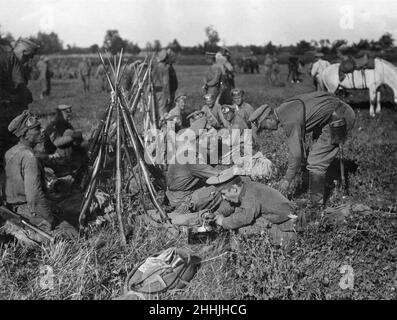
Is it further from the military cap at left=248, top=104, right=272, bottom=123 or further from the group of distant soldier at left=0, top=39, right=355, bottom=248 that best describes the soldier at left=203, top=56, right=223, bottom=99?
the military cap at left=248, top=104, right=272, bottom=123

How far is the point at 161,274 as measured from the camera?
4.23 metres

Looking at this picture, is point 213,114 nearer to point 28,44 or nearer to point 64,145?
point 64,145

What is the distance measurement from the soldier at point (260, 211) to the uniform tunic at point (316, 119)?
1112 millimetres

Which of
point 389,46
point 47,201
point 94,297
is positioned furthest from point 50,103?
point 389,46

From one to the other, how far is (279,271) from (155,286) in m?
1.25

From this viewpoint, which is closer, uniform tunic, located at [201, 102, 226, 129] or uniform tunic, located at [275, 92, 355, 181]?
uniform tunic, located at [275, 92, 355, 181]

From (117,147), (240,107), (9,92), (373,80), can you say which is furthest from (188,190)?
(373,80)

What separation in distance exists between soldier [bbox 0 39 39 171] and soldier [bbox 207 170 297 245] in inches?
165

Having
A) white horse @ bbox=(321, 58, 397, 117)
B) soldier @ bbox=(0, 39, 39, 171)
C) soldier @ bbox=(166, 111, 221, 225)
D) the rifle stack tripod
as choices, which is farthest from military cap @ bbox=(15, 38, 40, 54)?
white horse @ bbox=(321, 58, 397, 117)

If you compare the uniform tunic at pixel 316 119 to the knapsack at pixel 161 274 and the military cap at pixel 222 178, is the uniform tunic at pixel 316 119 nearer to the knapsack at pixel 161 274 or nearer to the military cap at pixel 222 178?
the military cap at pixel 222 178

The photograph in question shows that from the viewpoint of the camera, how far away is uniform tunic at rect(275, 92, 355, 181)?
5.88 m

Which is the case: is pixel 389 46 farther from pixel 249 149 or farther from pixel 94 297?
pixel 94 297

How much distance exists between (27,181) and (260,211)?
282 cm

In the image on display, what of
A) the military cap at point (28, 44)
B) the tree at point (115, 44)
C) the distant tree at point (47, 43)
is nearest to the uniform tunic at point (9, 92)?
the military cap at point (28, 44)
